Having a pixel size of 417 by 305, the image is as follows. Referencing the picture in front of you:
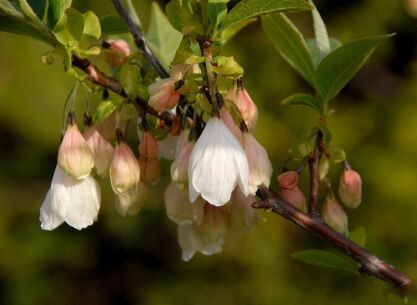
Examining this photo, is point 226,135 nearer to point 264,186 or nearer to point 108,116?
point 264,186

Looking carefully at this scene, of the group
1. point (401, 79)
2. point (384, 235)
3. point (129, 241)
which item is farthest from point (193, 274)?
point (401, 79)

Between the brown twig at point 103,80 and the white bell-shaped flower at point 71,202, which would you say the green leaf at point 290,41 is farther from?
the white bell-shaped flower at point 71,202

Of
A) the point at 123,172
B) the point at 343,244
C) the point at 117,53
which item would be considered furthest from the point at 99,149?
the point at 343,244

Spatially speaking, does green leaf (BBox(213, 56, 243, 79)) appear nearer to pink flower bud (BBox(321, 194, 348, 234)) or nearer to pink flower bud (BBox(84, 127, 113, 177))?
pink flower bud (BBox(84, 127, 113, 177))

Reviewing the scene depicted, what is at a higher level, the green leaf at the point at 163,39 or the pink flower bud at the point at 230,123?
the pink flower bud at the point at 230,123

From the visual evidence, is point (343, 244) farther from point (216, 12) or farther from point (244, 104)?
point (216, 12)

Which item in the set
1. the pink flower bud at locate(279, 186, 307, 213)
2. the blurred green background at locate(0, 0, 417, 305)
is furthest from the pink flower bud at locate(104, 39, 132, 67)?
the blurred green background at locate(0, 0, 417, 305)

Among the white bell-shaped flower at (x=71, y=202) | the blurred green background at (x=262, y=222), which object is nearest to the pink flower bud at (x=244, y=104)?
the white bell-shaped flower at (x=71, y=202)
